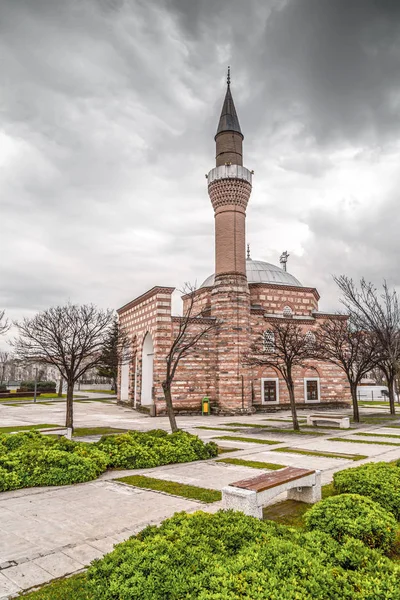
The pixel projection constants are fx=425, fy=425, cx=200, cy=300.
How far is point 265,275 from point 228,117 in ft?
44.5

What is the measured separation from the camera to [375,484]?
6.78 metres

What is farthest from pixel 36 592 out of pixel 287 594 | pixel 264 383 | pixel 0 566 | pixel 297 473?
pixel 264 383

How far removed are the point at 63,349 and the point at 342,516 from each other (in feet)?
45.4

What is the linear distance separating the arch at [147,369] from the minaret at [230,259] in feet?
17.5

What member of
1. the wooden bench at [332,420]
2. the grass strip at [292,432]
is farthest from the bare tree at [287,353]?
the wooden bench at [332,420]

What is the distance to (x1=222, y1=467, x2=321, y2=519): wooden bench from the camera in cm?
619

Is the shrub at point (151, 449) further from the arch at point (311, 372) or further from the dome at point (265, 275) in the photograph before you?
the dome at point (265, 275)

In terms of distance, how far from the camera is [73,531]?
6.20 meters

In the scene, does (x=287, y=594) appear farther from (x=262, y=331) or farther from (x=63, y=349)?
(x=262, y=331)

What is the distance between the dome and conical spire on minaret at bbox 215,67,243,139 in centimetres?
1230

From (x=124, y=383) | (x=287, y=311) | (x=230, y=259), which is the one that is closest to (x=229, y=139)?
(x=230, y=259)

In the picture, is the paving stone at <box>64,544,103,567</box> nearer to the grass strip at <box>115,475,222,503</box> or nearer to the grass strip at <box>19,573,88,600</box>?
the grass strip at <box>19,573,88,600</box>

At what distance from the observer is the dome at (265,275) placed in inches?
1445

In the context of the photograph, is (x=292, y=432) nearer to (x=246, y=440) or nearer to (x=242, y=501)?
(x=246, y=440)
